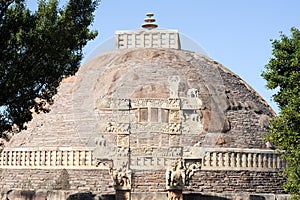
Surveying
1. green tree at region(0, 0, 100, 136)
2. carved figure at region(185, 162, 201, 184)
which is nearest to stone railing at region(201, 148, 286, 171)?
carved figure at region(185, 162, 201, 184)

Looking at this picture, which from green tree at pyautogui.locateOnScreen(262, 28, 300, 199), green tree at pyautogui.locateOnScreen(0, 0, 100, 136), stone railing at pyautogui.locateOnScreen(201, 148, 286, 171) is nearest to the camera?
green tree at pyautogui.locateOnScreen(0, 0, 100, 136)

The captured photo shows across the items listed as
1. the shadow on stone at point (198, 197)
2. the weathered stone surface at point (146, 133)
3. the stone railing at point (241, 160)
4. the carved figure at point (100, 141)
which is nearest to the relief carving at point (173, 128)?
the weathered stone surface at point (146, 133)

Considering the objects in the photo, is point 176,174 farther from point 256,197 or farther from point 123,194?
point 256,197

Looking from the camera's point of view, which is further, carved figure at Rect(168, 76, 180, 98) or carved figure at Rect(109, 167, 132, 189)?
carved figure at Rect(168, 76, 180, 98)

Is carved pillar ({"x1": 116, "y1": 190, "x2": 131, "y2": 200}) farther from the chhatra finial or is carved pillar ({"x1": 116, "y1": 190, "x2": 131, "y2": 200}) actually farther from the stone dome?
the chhatra finial

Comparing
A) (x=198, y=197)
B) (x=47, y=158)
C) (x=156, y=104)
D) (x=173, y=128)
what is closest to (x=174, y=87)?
(x=156, y=104)

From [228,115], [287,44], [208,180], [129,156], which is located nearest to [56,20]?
[129,156]

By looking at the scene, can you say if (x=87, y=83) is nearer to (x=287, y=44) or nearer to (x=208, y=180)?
(x=287, y=44)

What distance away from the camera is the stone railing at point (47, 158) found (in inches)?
810

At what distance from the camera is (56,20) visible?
424 inches

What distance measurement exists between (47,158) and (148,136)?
28.1 ft

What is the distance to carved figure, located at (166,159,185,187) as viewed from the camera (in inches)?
488

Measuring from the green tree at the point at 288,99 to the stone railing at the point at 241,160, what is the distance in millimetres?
A: 7835

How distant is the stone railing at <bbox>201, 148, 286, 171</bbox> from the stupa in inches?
1.5
